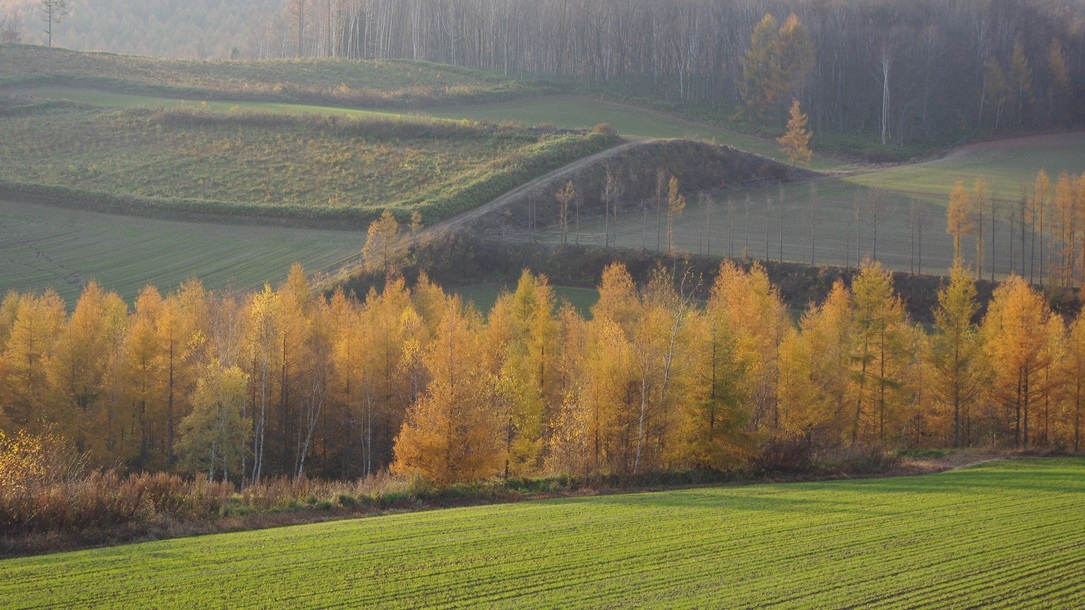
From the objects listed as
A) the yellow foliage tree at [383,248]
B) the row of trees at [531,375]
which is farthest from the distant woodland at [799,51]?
the row of trees at [531,375]

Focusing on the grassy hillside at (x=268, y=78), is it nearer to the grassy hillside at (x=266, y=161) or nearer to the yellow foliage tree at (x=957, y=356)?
the grassy hillside at (x=266, y=161)

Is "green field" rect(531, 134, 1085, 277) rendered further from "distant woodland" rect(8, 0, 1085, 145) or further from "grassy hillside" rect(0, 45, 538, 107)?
"grassy hillside" rect(0, 45, 538, 107)

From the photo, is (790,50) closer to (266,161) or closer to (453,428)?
(266,161)

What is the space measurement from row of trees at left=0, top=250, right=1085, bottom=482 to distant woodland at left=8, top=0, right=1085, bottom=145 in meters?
79.0

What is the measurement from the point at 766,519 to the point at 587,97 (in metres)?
115

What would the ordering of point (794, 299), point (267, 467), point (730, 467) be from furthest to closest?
point (794, 299)
point (267, 467)
point (730, 467)

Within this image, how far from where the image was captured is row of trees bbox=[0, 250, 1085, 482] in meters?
41.9

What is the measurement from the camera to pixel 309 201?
87.3m

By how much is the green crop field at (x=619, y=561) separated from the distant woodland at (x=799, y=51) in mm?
106309

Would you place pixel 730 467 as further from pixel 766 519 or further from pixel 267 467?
pixel 267 467

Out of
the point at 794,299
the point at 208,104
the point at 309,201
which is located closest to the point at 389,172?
the point at 309,201

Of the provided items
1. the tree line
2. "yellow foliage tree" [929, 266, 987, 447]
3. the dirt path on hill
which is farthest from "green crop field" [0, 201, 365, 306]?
the tree line

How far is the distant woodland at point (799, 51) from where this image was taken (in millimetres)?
131625

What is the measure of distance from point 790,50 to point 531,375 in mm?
95927
